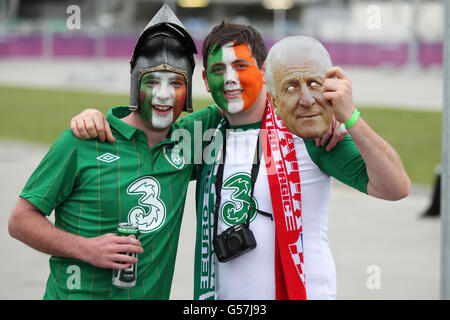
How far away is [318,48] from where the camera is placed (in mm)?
2576

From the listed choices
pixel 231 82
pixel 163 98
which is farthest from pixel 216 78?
pixel 163 98

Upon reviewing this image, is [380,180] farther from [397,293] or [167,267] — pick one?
[397,293]

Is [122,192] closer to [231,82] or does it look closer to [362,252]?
[231,82]

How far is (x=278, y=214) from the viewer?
10.1ft

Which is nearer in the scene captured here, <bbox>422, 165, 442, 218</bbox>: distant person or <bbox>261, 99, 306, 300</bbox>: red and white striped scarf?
<bbox>261, 99, 306, 300</bbox>: red and white striped scarf

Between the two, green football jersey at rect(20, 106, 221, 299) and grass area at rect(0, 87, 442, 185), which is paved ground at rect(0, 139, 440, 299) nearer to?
grass area at rect(0, 87, 442, 185)

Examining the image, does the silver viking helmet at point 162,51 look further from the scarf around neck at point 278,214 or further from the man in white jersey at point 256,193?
the scarf around neck at point 278,214

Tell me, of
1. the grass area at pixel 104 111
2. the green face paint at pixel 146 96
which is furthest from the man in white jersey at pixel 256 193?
the grass area at pixel 104 111

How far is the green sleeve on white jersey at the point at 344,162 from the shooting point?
298cm

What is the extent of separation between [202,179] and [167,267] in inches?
16.5

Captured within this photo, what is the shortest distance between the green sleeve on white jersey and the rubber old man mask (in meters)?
0.41

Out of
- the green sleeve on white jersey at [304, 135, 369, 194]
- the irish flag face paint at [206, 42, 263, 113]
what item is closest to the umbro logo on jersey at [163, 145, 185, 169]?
the irish flag face paint at [206, 42, 263, 113]

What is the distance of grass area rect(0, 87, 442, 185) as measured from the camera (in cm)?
1407
